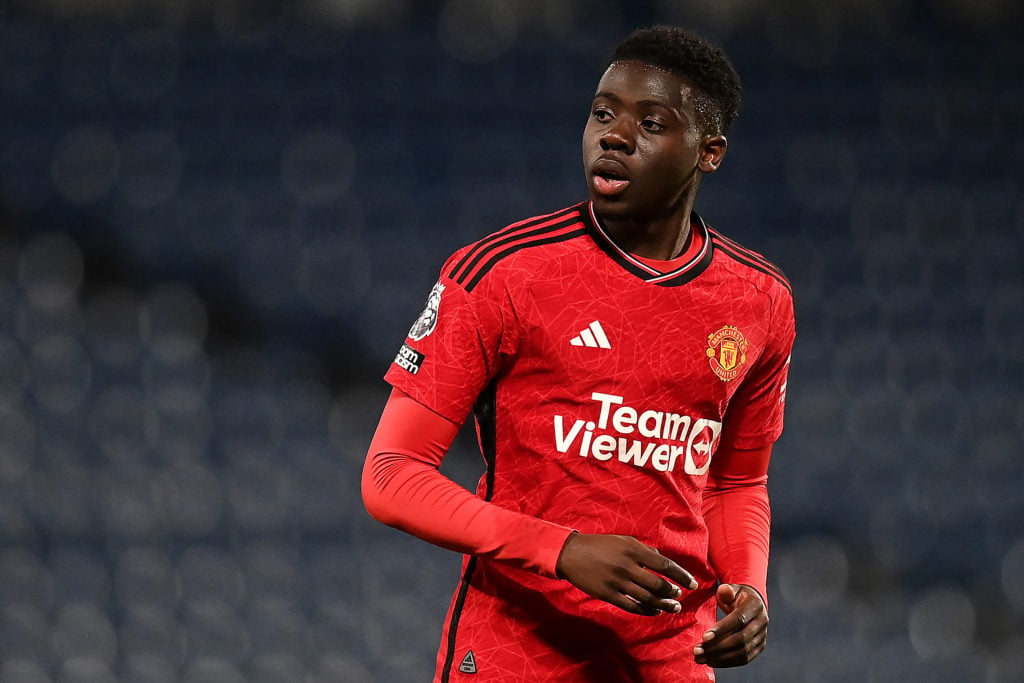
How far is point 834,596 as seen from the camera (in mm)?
3316

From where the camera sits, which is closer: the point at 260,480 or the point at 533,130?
the point at 260,480

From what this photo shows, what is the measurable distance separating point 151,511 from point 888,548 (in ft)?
6.84

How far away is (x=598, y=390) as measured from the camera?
130 cm

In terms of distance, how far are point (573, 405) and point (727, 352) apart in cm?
21

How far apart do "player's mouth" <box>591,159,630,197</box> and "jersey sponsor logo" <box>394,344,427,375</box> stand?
282mm

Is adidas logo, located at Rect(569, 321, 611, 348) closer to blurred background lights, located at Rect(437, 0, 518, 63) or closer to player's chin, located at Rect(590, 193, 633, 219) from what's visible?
player's chin, located at Rect(590, 193, 633, 219)

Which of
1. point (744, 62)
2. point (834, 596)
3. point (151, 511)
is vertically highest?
point (744, 62)

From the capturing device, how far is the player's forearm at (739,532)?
4.78 ft

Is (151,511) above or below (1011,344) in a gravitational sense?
below

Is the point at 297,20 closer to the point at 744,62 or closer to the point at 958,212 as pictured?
the point at 744,62

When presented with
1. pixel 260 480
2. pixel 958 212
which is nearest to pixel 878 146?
pixel 958 212

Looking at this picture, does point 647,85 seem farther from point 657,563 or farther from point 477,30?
point 477,30

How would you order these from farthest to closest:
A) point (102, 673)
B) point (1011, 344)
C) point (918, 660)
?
point (1011, 344)
point (918, 660)
point (102, 673)

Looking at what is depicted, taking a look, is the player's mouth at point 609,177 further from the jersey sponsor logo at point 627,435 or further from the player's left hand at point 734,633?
the player's left hand at point 734,633
